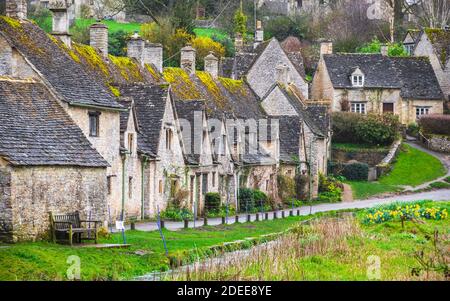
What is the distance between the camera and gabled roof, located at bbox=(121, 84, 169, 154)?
199ft

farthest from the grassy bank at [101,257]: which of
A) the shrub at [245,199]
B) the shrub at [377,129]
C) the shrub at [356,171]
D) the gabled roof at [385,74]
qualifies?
the gabled roof at [385,74]

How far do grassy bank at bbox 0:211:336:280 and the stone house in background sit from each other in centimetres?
6801

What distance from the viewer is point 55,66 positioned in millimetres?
52094

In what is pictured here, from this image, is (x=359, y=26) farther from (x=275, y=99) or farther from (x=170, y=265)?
(x=170, y=265)

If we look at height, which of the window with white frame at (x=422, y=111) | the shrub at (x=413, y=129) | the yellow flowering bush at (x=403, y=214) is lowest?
the yellow flowering bush at (x=403, y=214)

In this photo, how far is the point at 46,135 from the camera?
146 feet

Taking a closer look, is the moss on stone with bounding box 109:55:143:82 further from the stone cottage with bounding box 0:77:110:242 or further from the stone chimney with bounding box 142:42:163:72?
the stone cottage with bounding box 0:77:110:242

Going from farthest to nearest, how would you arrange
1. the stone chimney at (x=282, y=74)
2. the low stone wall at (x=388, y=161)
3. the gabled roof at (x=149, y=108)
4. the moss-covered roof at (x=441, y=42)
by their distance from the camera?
the moss-covered roof at (x=441, y=42)
the stone chimney at (x=282, y=74)
the low stone wall at (x=388, y=161)
the gabled roof at (x=149, y=108)

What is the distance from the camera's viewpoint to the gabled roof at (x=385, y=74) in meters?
108

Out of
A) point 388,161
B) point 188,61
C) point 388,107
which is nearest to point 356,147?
point 388,161

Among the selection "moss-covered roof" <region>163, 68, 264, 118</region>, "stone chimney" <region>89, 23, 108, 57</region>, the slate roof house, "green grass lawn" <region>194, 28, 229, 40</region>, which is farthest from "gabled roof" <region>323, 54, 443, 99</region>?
"stone chimney" <region>89, 23, 108, 57</region>

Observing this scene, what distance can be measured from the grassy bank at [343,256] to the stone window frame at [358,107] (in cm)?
5539

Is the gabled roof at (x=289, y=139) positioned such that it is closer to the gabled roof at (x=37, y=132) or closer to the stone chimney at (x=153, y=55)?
the stone chimney at (x=153, y=55)
